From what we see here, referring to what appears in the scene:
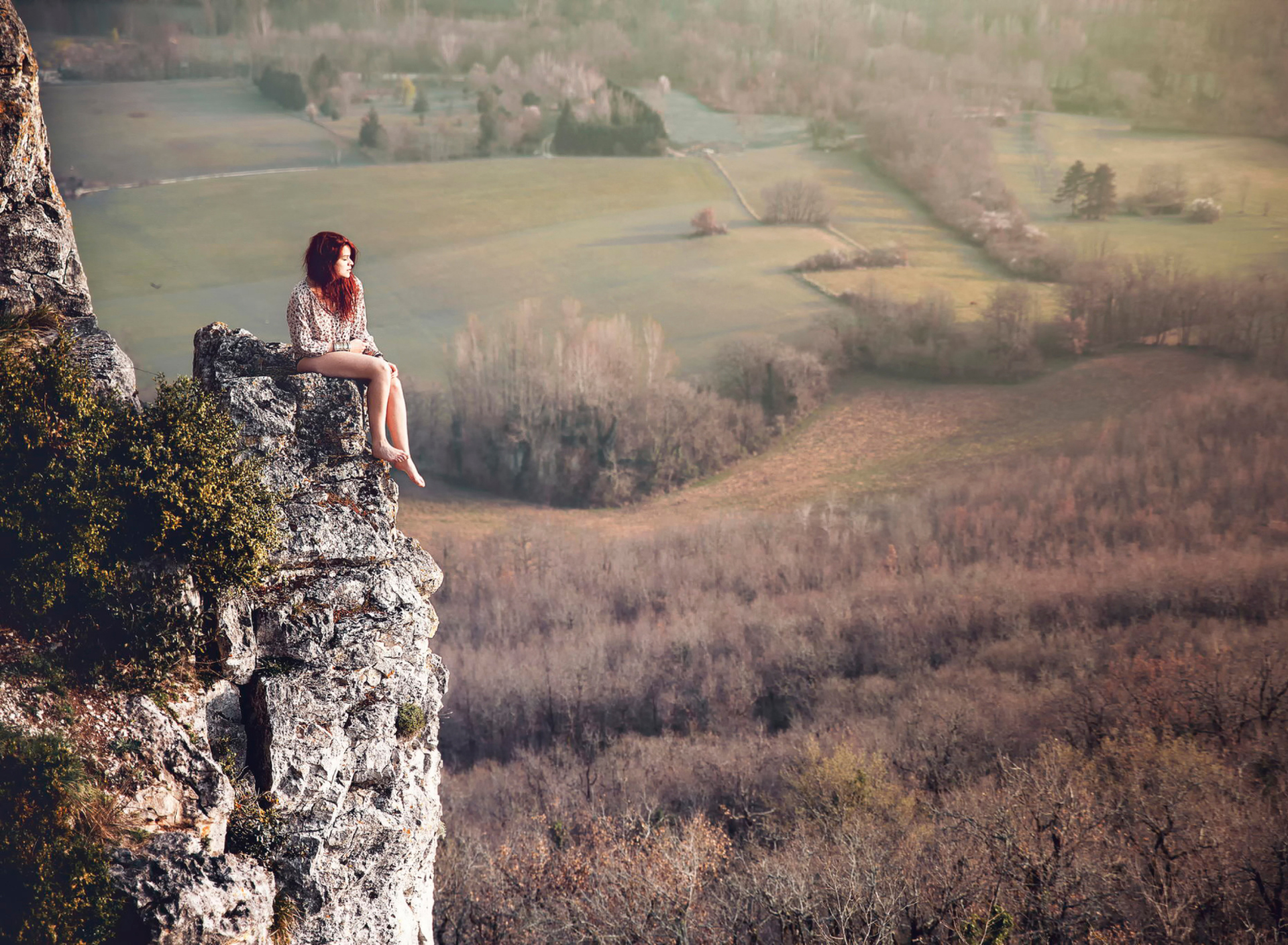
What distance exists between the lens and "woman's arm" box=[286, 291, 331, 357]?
14523 millimetres

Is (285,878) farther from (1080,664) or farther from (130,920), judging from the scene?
(1080,664)

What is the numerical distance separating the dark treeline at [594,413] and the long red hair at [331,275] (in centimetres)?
5727

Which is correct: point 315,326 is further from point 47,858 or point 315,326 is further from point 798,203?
point 798,203

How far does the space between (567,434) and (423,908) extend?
59.2 metres

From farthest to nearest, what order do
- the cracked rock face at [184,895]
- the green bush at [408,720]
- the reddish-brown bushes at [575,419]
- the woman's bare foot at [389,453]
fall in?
the reddish-brown bushes at [575,419]
the green bush at [408,720]
the woman's bare foot at [389,453]
the cracked rock face at [184,895]

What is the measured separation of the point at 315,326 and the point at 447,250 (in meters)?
70.1

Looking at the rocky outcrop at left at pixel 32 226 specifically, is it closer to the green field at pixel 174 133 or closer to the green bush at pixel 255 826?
the green bush at pixel 255 826

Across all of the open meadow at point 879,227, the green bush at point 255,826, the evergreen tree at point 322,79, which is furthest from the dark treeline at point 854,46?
the green bush at point 255,826

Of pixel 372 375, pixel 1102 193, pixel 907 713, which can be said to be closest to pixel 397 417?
pixel 372 375

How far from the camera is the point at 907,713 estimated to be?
47.2 metres

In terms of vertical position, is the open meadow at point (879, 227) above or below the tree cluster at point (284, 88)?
below

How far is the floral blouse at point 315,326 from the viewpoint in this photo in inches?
571

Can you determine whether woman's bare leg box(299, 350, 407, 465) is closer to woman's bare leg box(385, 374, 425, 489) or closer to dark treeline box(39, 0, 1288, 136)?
woman's bare leg box(385, 374, 425, 489)

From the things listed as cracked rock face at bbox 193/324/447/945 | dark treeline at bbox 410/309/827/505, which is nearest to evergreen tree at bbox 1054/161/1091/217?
dark treeline at bbox 410/309/827/505
